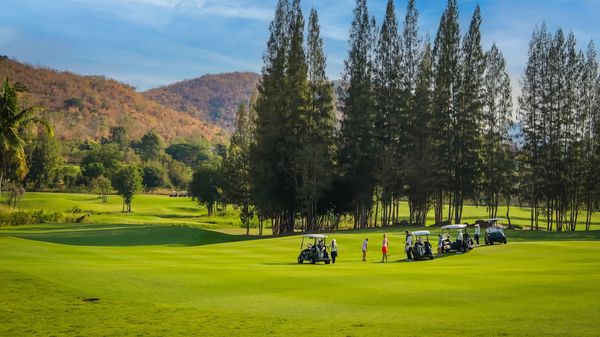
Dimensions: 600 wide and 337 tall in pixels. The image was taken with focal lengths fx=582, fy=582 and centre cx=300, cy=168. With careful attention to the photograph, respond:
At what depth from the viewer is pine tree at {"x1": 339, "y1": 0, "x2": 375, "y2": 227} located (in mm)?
69062

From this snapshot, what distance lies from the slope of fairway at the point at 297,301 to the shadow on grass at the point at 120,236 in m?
24.8

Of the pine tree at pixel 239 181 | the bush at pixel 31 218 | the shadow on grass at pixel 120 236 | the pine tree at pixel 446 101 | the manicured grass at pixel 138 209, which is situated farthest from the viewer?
the manicured grass at pixel 138 209

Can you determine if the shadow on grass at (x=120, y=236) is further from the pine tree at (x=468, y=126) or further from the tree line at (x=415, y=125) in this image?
the pine tree at (x=468, y=126)

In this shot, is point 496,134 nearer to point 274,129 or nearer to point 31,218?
point 274,129

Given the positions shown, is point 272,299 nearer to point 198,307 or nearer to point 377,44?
point 198,307

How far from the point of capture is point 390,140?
233ft

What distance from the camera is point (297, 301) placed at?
58.9 feet

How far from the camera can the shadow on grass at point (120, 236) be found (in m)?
53.8

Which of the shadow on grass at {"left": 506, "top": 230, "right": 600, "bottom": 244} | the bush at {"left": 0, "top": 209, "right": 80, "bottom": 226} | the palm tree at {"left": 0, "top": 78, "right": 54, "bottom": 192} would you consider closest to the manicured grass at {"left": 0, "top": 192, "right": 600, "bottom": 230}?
the bush at {"left": 0, "top": 209, "right": 80, "bottom": 226}

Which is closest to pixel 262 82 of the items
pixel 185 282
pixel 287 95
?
pixel 287 95

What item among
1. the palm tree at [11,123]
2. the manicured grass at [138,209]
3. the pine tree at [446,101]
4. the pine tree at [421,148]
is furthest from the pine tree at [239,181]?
the palm tree at [11,123]

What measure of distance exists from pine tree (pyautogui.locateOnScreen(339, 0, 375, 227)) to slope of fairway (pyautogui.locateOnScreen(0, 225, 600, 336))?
4078 centimetres

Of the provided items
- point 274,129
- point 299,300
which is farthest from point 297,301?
point 274,129

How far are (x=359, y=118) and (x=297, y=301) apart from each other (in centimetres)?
5227
